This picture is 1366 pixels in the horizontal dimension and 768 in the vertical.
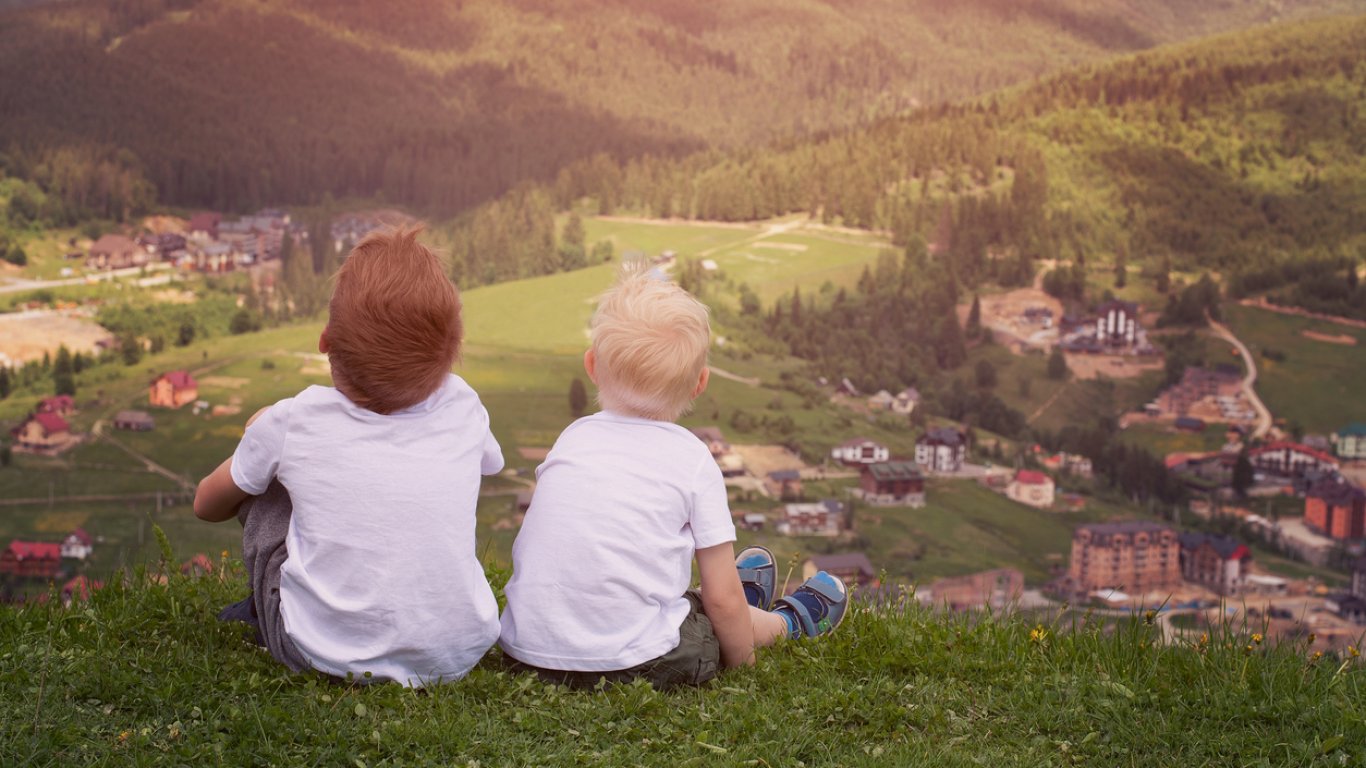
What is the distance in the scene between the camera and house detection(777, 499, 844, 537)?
29.0 m

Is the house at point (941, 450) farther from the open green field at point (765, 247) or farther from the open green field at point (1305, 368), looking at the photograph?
the open green field at point (1305, 368)

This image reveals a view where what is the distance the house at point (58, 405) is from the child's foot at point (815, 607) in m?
31.9

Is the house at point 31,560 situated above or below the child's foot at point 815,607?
below

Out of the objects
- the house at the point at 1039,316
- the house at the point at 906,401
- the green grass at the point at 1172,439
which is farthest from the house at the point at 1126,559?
the house at the point at 1039,316

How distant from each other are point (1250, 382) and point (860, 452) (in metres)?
12.2

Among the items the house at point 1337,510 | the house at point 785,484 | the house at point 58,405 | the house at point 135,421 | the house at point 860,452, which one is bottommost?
the house at point 1337,510

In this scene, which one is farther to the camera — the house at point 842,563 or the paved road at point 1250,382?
the paved road at point 1250,382

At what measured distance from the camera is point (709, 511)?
283cm

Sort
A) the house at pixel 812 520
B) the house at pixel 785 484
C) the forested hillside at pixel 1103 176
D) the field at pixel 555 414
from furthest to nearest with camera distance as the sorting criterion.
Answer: the forested hillside at pixel 1103 176, the house at pixel 785 484, the field at pixel 555 414, the house at pixel 812 520

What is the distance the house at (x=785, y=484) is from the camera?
31.0 m

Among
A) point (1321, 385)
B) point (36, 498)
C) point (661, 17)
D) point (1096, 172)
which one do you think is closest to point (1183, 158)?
point (1096, 172)

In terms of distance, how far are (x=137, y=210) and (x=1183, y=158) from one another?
33.3m

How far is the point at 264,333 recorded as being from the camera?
3553 cm

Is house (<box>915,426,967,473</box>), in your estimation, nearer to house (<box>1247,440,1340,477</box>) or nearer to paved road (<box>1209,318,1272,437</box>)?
house (<box>1247,440,1340,477</box>)
